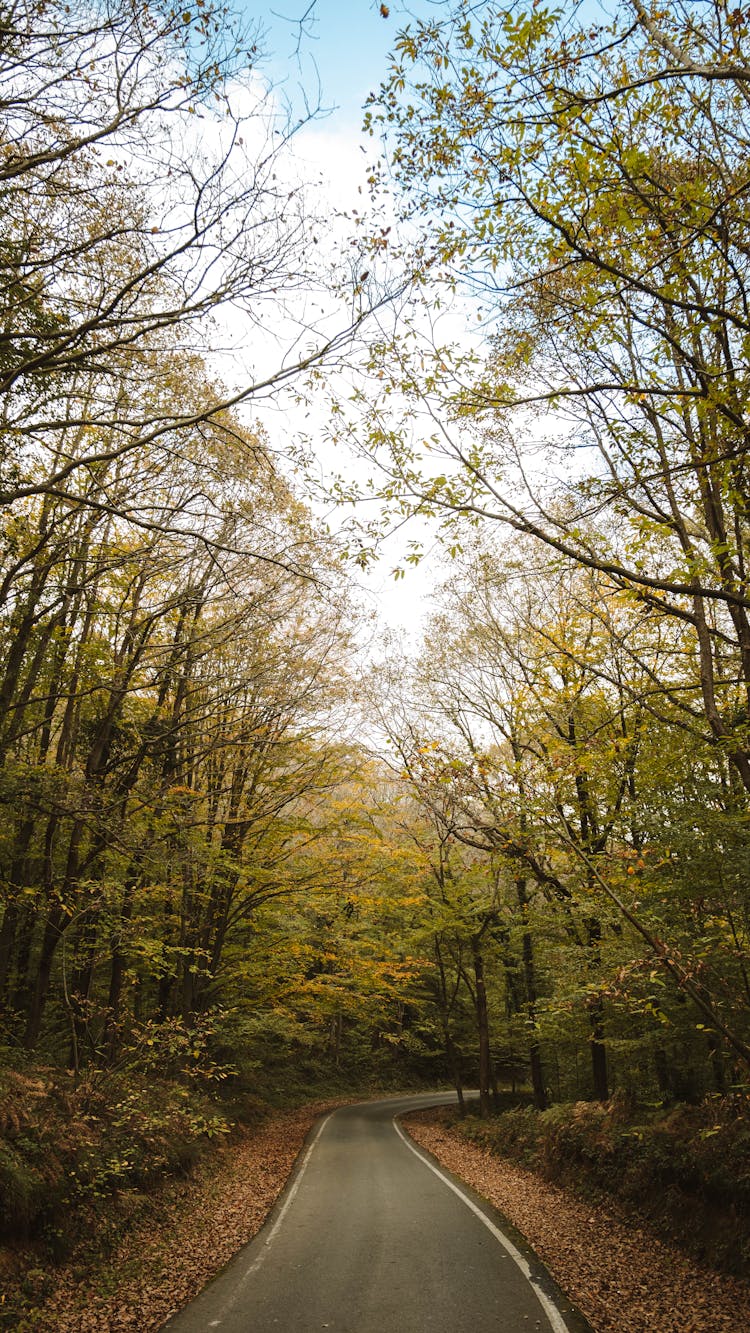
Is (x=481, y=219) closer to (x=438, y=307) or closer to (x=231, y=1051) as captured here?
(x=438, y=307)

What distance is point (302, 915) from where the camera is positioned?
16203mm

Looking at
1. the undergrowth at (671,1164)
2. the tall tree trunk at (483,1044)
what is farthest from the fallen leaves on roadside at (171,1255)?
the tall tree trunk at (483,1044)

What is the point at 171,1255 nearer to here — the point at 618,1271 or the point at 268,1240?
the point at 268,1240

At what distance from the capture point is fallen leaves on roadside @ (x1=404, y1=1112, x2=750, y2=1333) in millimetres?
5707

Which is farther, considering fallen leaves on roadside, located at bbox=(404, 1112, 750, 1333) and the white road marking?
the white road marking

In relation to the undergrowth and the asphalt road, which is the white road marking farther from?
the undergrowth

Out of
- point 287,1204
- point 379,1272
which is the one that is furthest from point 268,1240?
point 287,1204

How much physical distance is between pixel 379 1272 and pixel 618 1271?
242cm

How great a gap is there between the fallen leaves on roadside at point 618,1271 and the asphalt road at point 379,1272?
13.6 inches

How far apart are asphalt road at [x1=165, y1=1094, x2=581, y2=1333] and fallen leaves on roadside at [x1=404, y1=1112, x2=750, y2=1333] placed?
0.35 metres

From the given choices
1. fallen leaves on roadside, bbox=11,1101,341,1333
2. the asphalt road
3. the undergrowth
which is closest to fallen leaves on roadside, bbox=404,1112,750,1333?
the undergrowth

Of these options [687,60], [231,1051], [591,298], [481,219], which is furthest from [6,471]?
[231,1051]

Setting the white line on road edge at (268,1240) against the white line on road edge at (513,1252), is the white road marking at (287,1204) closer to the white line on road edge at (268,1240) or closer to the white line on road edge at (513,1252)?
the white line on road edge at (268,1240)

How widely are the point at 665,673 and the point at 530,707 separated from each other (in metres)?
2.67
